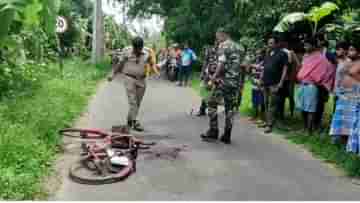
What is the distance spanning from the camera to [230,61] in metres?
8.37

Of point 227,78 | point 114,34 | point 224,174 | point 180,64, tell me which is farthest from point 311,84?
point 114,34

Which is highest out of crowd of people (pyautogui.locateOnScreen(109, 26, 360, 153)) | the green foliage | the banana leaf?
the banana leaf

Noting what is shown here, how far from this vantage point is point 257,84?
37.0 ft

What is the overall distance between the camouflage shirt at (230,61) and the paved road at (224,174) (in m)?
0.98

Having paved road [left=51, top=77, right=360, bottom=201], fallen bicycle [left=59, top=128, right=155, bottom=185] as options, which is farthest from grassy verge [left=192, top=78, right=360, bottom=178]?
fallen bicycle [left=59, top=128, right=155, bottom=185]

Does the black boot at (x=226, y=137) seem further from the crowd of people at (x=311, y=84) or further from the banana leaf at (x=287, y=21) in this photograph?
the banana leaf at (x=287, y=21)

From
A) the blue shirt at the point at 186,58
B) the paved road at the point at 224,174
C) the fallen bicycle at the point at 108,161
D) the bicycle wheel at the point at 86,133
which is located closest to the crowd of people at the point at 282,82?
the paved road at the point at 224,174

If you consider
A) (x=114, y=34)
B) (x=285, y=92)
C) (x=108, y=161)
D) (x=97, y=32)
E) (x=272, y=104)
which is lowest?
(x=114, y=34)

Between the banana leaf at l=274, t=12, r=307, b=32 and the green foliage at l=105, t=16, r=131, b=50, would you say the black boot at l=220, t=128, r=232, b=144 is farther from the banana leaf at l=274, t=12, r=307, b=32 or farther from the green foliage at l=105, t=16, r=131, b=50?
the green foliage at l=105, t=16, r=131, b=50

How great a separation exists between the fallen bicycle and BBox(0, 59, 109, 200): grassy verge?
1.34 feet

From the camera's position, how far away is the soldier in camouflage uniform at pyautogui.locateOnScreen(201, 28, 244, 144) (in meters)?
8.36

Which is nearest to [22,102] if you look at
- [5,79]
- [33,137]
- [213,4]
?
[5,79]

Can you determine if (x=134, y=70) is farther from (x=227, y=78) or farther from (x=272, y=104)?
(x=272, y=104)

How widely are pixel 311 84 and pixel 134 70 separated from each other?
2972 mm
